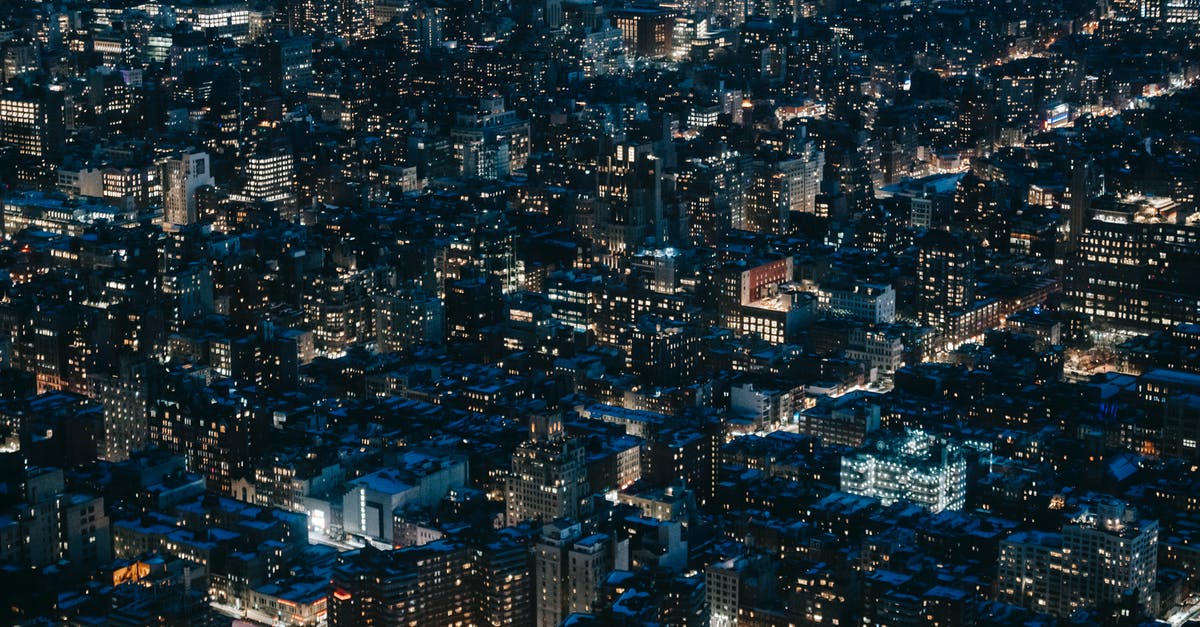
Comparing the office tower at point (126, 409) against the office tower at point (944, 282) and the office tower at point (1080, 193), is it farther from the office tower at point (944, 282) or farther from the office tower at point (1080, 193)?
the office tower at point (1080, 193)

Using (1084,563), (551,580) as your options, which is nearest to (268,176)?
(551,580)

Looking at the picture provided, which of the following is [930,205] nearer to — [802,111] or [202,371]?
[802,111]

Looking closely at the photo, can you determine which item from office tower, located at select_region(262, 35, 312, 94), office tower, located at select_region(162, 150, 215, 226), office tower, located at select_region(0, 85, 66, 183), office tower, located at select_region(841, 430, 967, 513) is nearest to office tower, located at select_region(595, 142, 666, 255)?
office tower, located at select_region(162, 150, 215, 226)

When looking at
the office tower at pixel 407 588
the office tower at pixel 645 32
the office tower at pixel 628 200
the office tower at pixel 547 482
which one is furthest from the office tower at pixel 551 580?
the office tower at pixel 645 32

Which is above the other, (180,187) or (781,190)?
(781,190)

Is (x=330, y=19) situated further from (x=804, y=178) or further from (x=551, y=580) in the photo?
(x=551, y=580)

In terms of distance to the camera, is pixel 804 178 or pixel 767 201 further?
pixel 804 178
